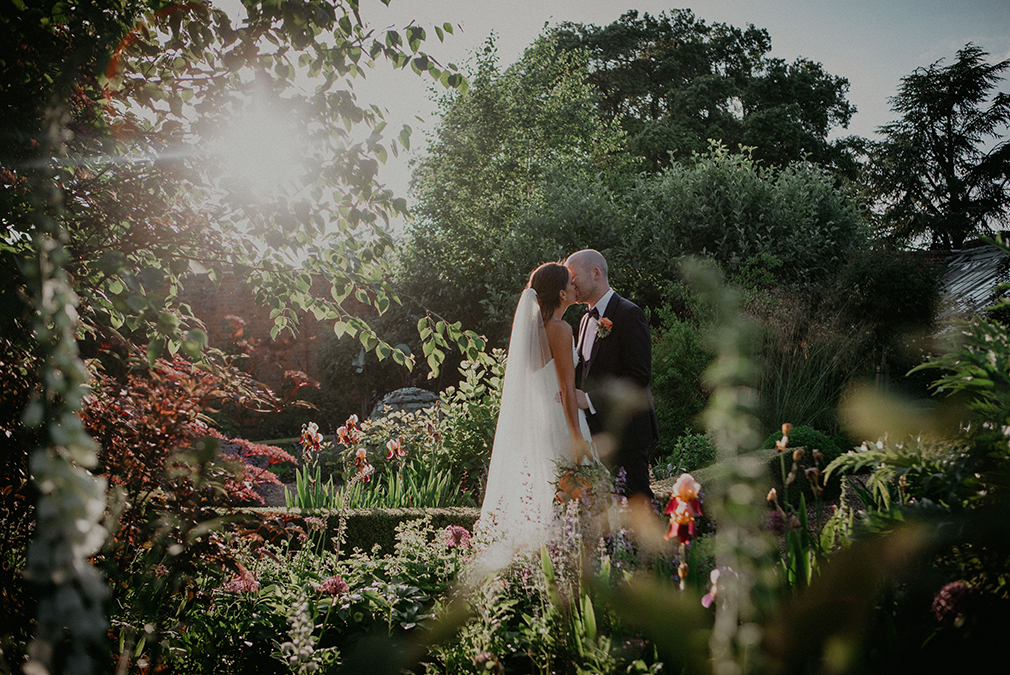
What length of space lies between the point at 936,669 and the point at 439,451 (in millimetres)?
4704

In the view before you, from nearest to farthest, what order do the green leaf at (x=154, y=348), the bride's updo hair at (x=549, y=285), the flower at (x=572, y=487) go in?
the green leaf at (x=154, y=348)
the flower at (x=572, y=487)
the bride's updo hair at (x=549, y=285)

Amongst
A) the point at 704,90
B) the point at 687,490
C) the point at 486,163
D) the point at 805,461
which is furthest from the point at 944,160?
the point at 687,490

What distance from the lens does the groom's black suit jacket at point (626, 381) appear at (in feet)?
12.7

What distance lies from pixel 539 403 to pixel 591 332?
66cm

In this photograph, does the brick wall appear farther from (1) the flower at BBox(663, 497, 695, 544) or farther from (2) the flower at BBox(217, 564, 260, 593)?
(1) the flower at BBox(663, 497, 695, 544)

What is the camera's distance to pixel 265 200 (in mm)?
2064

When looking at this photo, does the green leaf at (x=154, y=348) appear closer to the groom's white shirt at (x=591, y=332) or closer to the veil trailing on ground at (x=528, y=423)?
the veil trailing on ground at (x=528, y=423)

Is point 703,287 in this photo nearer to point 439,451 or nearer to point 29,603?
point 29,603

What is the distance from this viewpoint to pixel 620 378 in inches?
157

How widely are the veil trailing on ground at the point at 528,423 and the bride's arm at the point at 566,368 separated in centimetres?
7

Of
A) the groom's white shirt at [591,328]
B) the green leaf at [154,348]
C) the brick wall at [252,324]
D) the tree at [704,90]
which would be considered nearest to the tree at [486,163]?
the brick wall at [252,324]

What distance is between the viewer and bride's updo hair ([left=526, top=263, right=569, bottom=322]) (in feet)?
13.3

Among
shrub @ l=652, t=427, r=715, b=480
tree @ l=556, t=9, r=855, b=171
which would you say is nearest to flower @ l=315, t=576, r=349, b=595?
shrub @ l=652, t=427, r=715, b=480

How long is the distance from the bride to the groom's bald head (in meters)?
0.15
